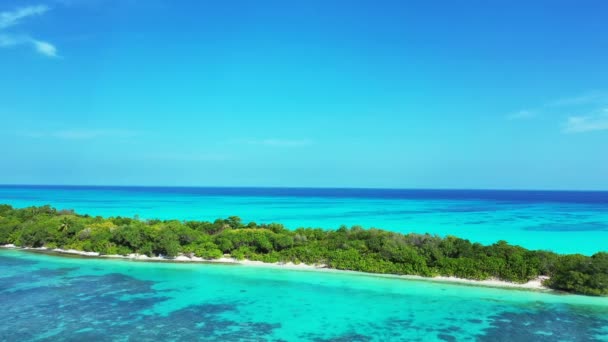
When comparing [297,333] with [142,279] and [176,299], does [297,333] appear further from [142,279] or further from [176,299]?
[142,279]

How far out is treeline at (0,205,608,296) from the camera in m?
18.0

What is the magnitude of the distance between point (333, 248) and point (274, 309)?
8.52 meters

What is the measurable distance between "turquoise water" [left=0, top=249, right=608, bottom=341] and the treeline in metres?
1.27

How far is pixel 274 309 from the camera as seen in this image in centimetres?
1488

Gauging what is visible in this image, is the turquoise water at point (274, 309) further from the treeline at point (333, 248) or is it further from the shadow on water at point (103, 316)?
the treeline at point (333, 248)

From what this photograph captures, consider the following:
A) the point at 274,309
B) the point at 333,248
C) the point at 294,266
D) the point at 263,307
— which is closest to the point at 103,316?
the point at 263,307

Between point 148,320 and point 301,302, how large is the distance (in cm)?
585

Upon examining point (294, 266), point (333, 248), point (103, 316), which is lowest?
point (103, 316)

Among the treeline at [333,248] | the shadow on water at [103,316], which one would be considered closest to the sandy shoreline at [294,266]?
the treeline at [333,248]

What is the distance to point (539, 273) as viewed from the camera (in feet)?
60.1

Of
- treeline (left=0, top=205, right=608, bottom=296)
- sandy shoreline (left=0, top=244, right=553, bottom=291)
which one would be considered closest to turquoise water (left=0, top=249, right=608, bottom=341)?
sandy shoreline (left=0, top=244, right=553, bottom=291)

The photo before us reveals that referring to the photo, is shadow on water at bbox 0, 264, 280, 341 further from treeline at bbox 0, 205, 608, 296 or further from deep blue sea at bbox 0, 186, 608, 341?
treeline at bbox 0, 205, 608, 296

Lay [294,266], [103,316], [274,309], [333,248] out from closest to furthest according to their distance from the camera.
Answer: [103,316]
[274,309]
[294,266]
[333,248]

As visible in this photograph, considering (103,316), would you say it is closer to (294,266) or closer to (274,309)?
(274,309)
